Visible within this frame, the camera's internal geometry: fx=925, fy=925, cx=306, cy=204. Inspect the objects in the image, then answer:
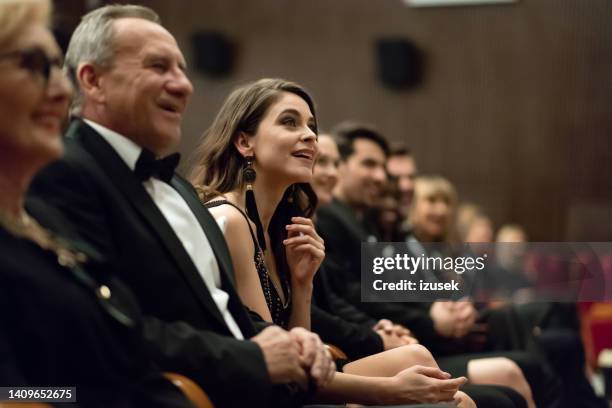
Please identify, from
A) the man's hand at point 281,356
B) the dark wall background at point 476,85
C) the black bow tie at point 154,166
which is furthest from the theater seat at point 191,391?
the dark wall background at point 476,85

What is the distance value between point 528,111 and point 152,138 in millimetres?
7832

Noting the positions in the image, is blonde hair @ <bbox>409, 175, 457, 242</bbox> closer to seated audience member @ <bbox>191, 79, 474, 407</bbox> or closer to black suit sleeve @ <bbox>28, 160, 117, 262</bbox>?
seated audience member @ <bbox>191, 79, 474, 407</bbox>

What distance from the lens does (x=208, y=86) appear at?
1033cm

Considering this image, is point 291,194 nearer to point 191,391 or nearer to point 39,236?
point 191,391

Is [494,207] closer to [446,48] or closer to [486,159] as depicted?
[486,159]

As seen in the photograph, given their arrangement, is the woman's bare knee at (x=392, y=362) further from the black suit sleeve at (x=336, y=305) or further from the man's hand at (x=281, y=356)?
the man's hand at (x=281, y=356)

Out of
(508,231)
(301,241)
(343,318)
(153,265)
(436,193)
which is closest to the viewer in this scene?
(153,265)

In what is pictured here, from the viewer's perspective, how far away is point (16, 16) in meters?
1.78

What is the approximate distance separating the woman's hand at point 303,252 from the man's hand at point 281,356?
60 cm

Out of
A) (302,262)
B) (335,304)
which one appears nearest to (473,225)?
(335,304)

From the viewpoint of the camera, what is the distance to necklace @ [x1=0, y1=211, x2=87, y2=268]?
174 centimetres

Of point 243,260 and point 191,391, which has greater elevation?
point 243,260

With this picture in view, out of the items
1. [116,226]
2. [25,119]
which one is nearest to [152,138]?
[116,226]

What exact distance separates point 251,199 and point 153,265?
2.80 feet
